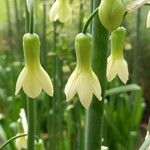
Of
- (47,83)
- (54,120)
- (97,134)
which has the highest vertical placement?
(47,83)

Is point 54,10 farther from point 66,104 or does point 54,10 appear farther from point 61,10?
point 66,104

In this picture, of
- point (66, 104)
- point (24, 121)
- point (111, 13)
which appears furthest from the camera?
point (66, 104)

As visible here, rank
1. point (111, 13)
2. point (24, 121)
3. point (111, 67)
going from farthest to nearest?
point (24, 121) → point (111, 67) → point (111, 13)

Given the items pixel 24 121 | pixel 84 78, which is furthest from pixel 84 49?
pixel 24 121

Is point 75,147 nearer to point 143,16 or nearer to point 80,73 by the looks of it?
point 80,73

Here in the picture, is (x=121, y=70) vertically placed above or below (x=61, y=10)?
below

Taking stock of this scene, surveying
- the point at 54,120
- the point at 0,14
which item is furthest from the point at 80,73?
the point at 0,14

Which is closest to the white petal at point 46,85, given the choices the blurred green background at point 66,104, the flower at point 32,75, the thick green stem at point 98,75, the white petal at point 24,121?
the flower at point 32,75
